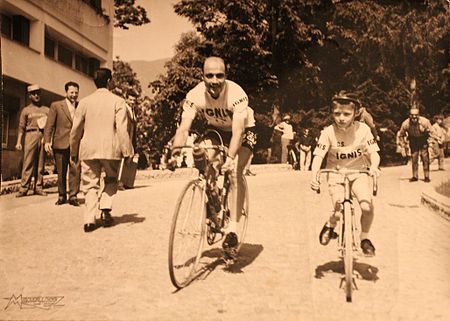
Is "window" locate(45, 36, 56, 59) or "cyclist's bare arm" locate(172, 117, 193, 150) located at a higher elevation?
"window" locate(45, 36, 56, 59)

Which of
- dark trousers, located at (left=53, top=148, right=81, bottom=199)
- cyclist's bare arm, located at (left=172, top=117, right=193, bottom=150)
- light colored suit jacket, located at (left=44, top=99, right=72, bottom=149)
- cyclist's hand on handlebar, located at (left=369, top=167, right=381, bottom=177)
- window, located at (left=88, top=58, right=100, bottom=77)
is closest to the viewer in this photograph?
cyclist's hand on handlebar, located at (left=369, top=167, right=381, bottom=177)

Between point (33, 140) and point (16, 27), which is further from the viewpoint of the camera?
point (33, 140)

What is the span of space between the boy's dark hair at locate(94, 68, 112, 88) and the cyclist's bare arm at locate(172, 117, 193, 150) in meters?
1.01

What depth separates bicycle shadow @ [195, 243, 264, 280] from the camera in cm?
362

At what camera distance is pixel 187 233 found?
336 cm

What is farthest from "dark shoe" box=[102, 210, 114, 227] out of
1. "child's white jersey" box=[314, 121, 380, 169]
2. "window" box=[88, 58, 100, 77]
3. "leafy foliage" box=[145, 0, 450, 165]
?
"child's white jersey" box=[314, 121, 380, 169]

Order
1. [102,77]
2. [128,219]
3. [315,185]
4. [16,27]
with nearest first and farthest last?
[315,185]
[16,27]
[102,77]
[128,219]

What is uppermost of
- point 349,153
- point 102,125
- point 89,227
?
point 102,125

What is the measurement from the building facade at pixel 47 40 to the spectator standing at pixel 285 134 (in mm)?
1437

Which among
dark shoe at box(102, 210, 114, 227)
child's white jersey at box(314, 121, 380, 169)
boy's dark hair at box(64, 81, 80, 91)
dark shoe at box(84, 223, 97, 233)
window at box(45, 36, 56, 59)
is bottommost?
dark shoe at box(84, 223, 97, 233)

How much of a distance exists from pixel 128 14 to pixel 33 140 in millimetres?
2813

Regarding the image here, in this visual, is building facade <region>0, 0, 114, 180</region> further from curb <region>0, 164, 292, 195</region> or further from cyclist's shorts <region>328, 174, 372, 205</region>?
cyclist's shorts <region>328, 174, 372, 205</region>

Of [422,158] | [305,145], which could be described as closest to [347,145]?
[422,158]

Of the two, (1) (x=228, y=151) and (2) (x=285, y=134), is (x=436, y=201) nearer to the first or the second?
(2) (x=285, y=134)
